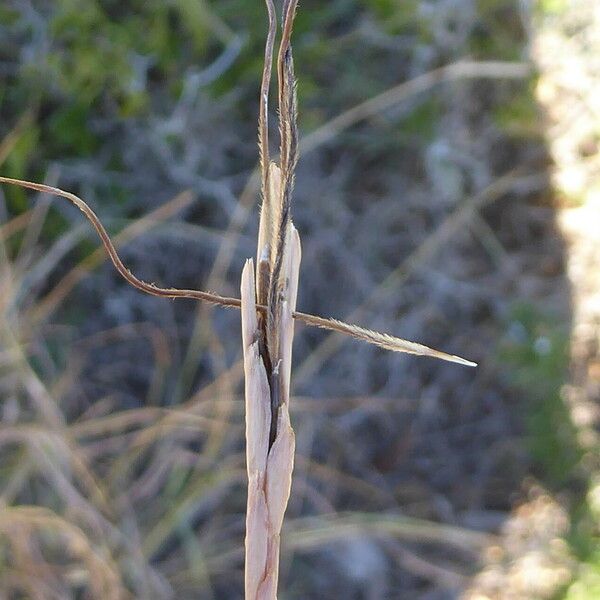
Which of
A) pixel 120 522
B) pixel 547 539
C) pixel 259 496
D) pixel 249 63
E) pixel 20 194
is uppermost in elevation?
pixel 249 63

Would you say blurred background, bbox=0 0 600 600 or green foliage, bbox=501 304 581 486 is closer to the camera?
blurred background, bbox=0 0 600 600

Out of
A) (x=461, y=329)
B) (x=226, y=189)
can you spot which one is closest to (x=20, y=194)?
(x=226, y=189)

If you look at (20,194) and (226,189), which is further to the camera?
(226,189)

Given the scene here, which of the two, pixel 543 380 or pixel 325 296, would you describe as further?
pixel 325 296

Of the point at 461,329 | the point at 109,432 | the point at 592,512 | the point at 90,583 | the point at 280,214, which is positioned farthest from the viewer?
the point at 461,329

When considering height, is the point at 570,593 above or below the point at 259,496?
above

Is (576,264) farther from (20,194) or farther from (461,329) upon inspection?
(20,194)

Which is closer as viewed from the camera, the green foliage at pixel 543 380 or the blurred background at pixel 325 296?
the blurred background at pixel 325 296

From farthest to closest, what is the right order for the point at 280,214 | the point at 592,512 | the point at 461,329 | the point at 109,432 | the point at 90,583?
the point at 461,329 < the point at 592,512 < the point at 109,432 < the point at 90,583 < the point at 280,214
